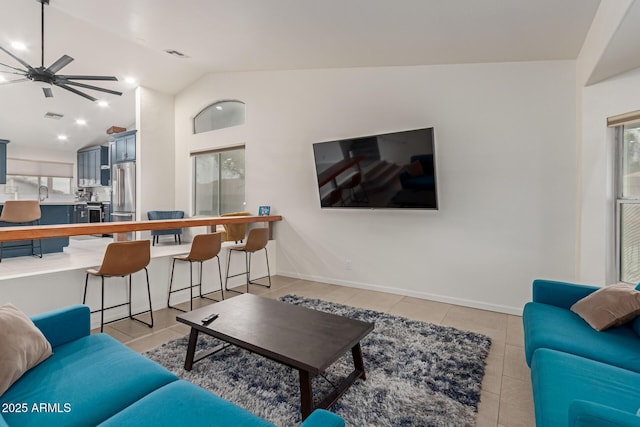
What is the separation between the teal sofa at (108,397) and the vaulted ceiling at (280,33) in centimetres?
302

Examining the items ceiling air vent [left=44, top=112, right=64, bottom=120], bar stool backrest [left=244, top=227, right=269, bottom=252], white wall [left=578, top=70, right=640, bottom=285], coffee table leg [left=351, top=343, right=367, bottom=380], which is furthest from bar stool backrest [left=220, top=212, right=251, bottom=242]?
ceiling air vent [left=44, top=112, right=64, bottom=120]

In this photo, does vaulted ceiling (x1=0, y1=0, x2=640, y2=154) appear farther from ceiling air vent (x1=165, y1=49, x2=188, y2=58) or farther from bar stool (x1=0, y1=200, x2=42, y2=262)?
bar stool (x1=0, y1=200, x2=42, y2=262)

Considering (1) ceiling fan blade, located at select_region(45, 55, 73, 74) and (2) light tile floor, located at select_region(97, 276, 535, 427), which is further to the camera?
(1) ceiling fan blade, located at select_region(45, 55, 73, 74)

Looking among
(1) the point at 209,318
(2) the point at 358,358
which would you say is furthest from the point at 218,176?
(2) the point at 358,358

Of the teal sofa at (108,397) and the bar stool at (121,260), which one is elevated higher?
the bar stool at (121,260)

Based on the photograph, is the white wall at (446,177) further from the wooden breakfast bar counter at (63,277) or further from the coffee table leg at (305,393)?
the coffee table leg at (305,393)

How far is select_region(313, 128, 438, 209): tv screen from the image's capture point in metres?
3.60

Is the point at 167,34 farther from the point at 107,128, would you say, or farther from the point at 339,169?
the point at 107,128

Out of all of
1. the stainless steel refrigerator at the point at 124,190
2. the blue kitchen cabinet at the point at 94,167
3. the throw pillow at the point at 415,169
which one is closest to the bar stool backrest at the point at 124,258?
the throw pillow at the point at 415,169

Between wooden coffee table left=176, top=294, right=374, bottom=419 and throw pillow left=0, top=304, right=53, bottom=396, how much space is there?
824mm

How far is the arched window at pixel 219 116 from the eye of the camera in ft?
18.6

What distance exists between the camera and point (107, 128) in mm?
8266

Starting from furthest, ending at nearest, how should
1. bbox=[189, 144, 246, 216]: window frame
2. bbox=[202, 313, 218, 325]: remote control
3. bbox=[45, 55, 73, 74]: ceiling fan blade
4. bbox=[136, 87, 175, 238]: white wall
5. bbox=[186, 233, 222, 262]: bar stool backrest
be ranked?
bbox=[136, 87, 175, 238]: white wall
bbox=[189, 144, 246, 216]: window frame
bbox=[45, 55, 73, 74]: ceiling fan blade
bbox=[186, 233, 222, 262]: bar stool backrest
bbox=[202, 313, 218, 325]: remote control

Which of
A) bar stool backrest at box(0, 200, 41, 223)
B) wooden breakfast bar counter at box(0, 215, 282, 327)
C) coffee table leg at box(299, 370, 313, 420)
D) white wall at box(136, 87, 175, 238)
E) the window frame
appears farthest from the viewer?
white wall at box(136, 87, 175, 238)
